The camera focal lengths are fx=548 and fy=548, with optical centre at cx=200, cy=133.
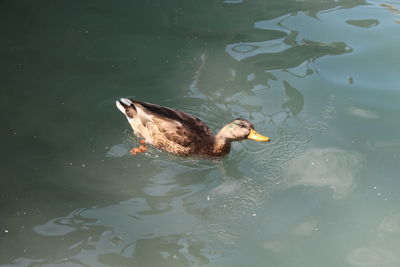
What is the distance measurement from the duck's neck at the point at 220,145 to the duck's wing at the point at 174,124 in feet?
0.28

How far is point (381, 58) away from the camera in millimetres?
5547

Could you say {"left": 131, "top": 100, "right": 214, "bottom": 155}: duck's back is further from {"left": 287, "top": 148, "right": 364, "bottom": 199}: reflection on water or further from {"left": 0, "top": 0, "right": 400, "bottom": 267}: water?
{"left": 287, "top": 148, "right": 364, "bottom": 199}: reflection on water

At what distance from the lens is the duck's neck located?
4305mm

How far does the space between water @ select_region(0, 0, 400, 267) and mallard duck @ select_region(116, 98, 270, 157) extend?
0.40 ft

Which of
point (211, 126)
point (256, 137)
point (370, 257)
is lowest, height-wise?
point (370, 257)

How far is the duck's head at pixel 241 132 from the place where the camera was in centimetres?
414

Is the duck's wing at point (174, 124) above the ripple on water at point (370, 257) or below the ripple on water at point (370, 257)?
above

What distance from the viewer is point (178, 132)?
4.27 metres

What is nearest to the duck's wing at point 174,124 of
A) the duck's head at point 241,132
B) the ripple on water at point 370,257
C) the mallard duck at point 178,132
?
the mallard duck at point 178,132

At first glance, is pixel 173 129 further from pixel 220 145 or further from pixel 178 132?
pixel 220 145

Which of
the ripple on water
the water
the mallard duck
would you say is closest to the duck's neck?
the mallard duck

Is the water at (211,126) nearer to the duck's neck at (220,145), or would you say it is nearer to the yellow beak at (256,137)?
the duck's neck at (220,145)

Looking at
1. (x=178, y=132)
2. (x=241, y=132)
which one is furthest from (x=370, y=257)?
(x=178, y=132)

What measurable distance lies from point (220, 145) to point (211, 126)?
0.43 m
